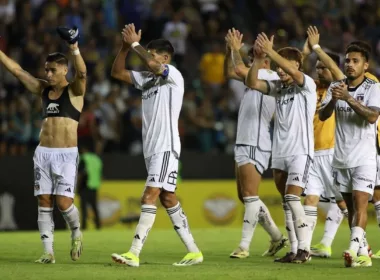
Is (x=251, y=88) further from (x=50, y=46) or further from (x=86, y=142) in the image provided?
(x=50, y=46)

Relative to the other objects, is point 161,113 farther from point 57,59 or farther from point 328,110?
point 328,110

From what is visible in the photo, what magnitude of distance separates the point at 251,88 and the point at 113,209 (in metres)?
10.3

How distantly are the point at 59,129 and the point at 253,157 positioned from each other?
8.88 ft

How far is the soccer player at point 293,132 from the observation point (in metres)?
12.8

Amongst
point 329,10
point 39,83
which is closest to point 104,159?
point 329,10

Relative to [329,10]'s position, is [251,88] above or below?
below

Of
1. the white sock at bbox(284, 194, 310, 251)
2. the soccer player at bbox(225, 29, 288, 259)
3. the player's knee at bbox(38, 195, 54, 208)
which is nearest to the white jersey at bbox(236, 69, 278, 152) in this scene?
the soccer player at bbox(225, 29, 288, 259)

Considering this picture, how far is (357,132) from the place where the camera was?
12.4 meters

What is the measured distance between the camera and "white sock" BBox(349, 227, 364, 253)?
39.2 feet

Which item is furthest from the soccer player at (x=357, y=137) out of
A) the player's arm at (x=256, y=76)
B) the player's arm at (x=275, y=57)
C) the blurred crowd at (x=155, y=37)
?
the blurred crowd at (x=155, y=37)

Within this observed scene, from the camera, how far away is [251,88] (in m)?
13.1

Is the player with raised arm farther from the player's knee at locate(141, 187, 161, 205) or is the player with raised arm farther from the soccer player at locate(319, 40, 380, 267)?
the player's knee at locate(141, 187, 161, 205)

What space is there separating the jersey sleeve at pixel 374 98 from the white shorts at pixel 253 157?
83.6 inches

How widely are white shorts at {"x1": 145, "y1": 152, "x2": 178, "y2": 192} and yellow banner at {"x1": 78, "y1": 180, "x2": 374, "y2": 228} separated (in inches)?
406
